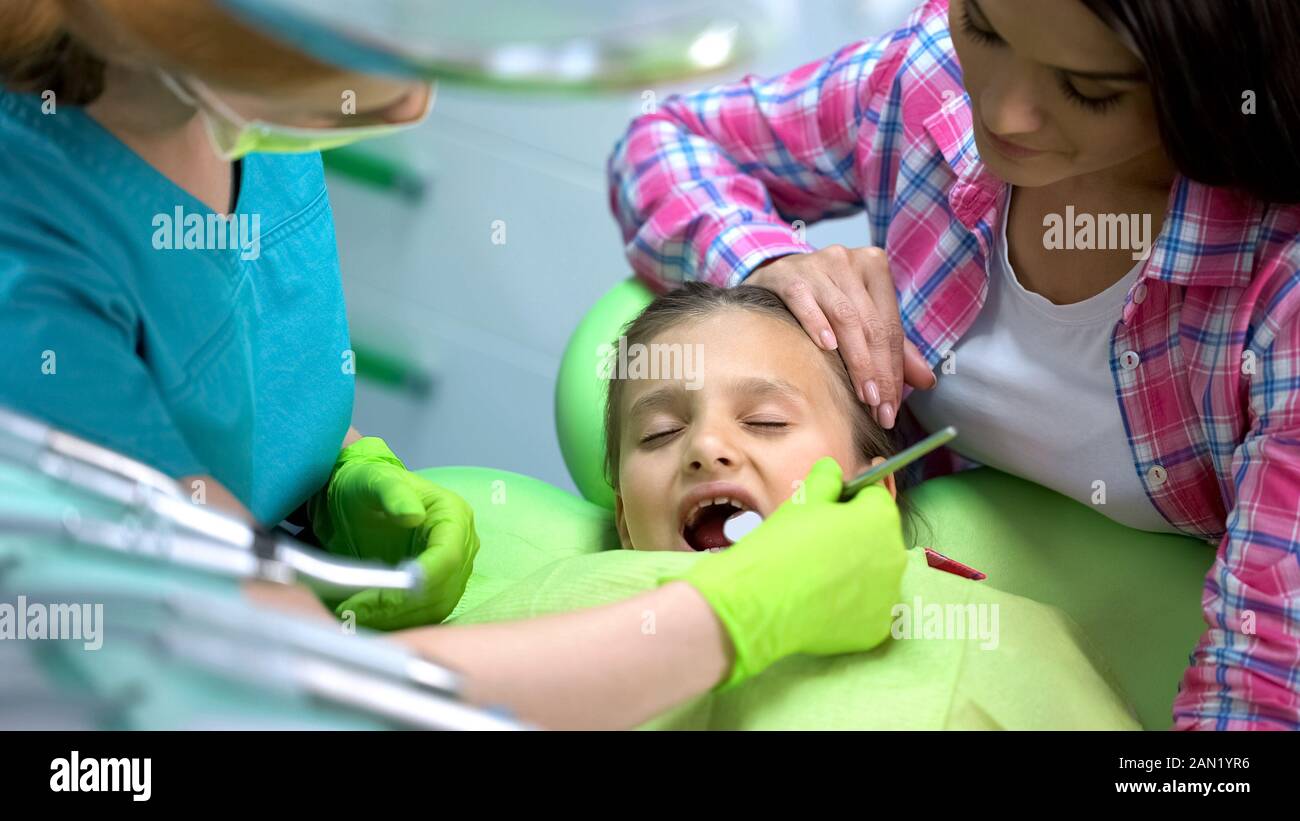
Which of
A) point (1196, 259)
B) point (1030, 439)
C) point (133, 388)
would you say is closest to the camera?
point (133, 388)

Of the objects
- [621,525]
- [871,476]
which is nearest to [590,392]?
[621,525]

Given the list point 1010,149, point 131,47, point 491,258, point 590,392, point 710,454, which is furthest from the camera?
point 491,258

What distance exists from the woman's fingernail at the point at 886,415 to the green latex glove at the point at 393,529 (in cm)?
46

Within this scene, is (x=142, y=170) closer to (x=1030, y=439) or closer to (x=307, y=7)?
(x=307, y=7)

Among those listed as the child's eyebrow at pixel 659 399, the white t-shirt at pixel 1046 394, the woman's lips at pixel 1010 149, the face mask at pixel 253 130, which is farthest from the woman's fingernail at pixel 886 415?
the face mask at pixel 253 130

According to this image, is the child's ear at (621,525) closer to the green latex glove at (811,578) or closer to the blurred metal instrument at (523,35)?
the green latex glove at (811,578)

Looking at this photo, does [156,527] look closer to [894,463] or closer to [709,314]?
[894,463]

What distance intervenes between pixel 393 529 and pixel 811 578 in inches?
22.8

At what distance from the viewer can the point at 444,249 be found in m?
2.76

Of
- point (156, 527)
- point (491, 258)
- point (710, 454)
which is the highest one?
point (491, 258)

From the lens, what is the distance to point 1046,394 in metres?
1.49
